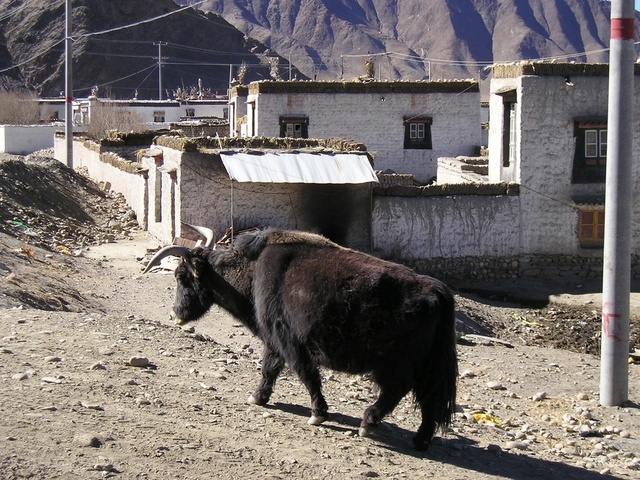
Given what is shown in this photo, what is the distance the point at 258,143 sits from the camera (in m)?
20.7

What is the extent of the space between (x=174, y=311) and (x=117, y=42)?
91.7m

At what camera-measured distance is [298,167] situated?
18469 millimetres

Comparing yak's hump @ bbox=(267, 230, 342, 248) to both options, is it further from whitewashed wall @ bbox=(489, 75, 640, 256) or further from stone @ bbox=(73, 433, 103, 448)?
whitewashed wall @ bbox=(489, 75, 640, 256)

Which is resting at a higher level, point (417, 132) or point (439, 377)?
point (417, 132)

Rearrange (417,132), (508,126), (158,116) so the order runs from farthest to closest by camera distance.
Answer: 1. (158,116)
2. (417,132)
3. (508,126)

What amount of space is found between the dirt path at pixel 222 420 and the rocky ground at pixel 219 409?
0.02 meters

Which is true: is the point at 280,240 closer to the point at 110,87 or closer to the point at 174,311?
the point at 174,311

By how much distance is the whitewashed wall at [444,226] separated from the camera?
1950 cm

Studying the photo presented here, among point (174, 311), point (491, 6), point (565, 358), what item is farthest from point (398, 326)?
point (491, 6)

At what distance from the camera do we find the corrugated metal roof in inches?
707

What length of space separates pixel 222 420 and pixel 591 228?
600 inches

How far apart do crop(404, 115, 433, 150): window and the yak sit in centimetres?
2196

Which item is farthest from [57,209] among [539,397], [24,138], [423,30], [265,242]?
[423,30]

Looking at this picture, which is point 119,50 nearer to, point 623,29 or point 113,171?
point 113,171
